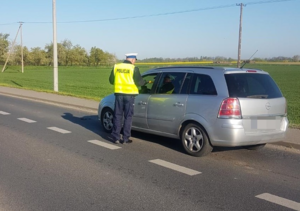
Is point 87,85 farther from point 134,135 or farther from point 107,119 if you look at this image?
point 134,135

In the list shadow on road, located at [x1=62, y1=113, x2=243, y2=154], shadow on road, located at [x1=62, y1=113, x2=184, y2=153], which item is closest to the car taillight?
shadow on road, located at [x1=62, y1=113, x2=243, y2=154]

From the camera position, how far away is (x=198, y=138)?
6.61m

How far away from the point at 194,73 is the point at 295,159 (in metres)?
2.34

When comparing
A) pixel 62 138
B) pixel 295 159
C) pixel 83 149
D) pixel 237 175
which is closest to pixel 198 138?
pixel 237 175

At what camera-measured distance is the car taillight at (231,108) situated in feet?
20.1

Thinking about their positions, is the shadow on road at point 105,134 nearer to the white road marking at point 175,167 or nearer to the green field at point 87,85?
the white road marking at point 175,167

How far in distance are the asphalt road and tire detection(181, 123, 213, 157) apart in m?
0.13

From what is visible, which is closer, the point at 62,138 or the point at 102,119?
the point at 62,138

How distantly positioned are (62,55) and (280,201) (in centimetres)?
12395

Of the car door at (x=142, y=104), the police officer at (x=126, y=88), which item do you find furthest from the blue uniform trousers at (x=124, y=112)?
the car door at (x=142, y=104)

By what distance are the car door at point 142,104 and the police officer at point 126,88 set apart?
25 cm

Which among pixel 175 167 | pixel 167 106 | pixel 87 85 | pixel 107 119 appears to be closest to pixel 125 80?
pixel 167 106

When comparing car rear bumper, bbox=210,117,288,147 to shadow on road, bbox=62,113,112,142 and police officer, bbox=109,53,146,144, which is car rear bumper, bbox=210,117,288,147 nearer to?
police officer, bbox=109,53,146,144

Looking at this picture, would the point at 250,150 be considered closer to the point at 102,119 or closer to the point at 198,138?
the point at 198,138
